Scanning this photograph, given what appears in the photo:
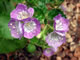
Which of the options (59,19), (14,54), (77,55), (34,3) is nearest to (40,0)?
(34,3)

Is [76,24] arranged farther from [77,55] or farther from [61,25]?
[61,25]

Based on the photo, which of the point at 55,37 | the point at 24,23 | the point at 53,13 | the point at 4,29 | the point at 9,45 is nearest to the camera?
the point at 24,23

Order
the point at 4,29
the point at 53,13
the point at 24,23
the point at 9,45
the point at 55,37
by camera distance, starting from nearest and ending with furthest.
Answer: the point at 24,23 → the point at 55,37 → the point at 53,13 → the point at 4,29 → the point at 9,45

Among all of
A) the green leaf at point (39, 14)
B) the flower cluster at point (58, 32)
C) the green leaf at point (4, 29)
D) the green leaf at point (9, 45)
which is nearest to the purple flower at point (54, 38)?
the flower cluster at point (58, 32)

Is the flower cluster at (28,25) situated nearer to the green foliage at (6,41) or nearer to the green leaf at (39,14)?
the green leaf at (39,14)

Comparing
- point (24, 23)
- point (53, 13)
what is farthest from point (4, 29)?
point (24, 23)

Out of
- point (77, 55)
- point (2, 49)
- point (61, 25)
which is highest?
point (61, 25)

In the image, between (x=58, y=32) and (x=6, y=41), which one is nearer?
(x=58, y=32)

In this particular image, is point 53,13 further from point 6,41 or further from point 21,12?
point 6,41
